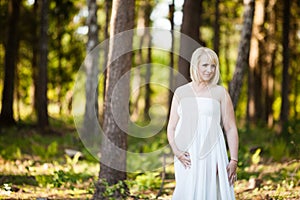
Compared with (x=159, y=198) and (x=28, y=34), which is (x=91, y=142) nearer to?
(x=159, y=198)

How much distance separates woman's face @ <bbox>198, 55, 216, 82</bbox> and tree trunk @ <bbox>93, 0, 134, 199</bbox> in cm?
286

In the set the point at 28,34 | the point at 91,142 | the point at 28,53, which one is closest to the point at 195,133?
the point at 91,142

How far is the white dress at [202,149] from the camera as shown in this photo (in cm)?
598

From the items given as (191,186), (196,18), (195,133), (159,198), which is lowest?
(159,198)

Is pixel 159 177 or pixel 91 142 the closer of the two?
pixel 159 177

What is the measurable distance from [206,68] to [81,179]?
5.39 metres

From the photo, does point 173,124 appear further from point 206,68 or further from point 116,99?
point 116,99

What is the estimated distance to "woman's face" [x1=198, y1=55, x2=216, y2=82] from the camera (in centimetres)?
586

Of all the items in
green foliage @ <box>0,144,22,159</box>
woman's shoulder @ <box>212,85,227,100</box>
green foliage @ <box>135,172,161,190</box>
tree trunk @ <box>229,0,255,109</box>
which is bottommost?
green foliage @ <box>135,172,161,190</box>

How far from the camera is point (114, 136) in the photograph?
869cm

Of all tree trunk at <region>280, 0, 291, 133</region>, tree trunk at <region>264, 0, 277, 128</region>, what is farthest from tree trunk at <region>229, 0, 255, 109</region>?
tree trunk at <region>264, 0, 277, 128</region>

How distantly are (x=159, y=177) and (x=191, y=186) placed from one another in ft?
16.3

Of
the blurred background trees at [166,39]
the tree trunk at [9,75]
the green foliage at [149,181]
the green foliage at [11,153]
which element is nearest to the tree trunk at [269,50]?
the blurred background trees at [166,39]

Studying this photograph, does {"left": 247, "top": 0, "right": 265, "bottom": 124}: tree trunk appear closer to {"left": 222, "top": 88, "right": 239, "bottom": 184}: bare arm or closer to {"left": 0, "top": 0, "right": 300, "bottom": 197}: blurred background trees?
{"left": 0, "top": 0, "right": 300, "bottom": 197}: blurred background trees
